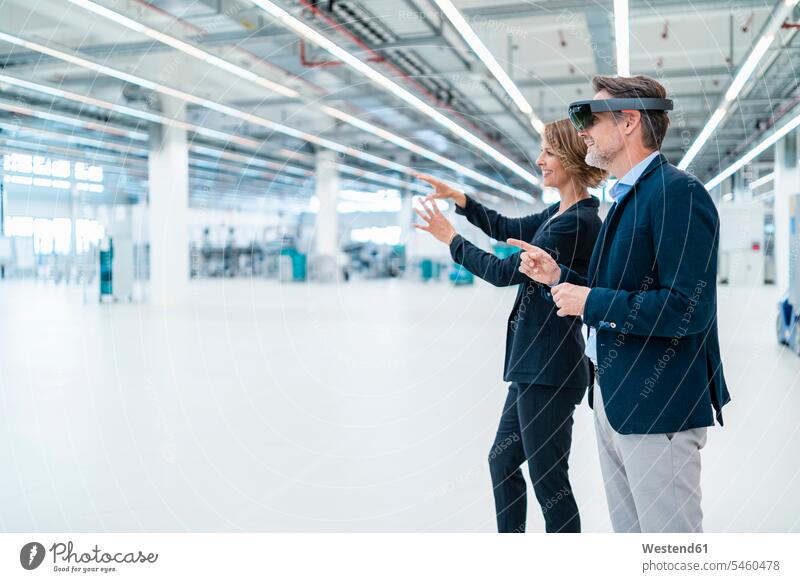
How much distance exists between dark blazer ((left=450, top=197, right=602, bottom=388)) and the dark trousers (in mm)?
63

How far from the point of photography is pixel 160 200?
15820 mm

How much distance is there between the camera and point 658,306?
5.55 ft

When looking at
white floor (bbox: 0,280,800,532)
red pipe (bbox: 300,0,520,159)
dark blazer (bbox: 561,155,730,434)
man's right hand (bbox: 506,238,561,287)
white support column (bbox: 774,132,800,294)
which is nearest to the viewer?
dark blazer (bbox: 561,155,730,434)

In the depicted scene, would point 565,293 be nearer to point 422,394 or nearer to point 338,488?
point 338,488

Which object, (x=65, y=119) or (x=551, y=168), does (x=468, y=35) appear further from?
(x=65, y=119)

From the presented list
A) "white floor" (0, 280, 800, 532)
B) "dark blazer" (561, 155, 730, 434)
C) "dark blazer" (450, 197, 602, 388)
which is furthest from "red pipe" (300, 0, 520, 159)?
"dark blazer" (561, 155, 730, 434)

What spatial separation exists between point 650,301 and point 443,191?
1.09 metres

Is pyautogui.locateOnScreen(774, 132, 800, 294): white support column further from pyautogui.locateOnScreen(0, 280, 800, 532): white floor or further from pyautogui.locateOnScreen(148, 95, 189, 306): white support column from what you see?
pyautogui.locateOnScreen(148, 95, 189, 306): white support column

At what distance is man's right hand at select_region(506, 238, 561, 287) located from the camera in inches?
76.6

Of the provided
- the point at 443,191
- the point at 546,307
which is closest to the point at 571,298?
the point at 546,307
